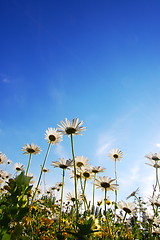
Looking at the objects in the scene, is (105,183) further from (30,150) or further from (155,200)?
(30,150)

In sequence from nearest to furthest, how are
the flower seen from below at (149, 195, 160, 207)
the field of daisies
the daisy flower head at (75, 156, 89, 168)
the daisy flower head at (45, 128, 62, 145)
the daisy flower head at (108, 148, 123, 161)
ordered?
the field of daisies
the flower seen from below at (149, 195, 160, 207)
the daisy flower head at (75, 156, 89, 168)
the daisy flower head at (45, 128, 62, 145)
the daisy flower head at (108, 148, 123, 161)

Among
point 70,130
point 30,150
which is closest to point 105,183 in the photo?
point 70,130

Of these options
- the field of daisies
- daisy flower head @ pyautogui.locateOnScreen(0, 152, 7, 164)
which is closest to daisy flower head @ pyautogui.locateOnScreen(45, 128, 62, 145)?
the field of daisies

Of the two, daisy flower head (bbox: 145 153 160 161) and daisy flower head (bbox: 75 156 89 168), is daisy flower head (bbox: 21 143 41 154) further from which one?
daisy flower head (bbox: 145 153 160 161)

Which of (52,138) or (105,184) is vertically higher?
(52,138)

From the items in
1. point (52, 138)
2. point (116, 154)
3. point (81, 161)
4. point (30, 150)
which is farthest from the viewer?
point (116, 154)

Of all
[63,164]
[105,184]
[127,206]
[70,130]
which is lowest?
[127,206]

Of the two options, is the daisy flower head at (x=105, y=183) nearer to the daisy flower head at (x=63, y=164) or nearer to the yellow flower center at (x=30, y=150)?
the daisy flower head at (x=63, y=164)

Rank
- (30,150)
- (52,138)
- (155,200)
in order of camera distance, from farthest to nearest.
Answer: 1. (30,150)
2. (52,138)
3. (155,200)

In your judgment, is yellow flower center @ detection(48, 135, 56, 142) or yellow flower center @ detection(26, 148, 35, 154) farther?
yellow flower center @ detection(26, 148, 35, 154)
